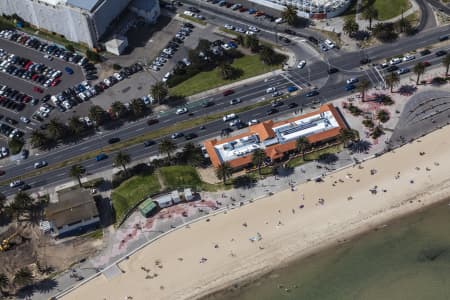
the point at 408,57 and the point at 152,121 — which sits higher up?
the point at 152,121

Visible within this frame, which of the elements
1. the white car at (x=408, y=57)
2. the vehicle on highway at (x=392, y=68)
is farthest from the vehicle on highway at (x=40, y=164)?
→ the white car at (x=408, y=57)

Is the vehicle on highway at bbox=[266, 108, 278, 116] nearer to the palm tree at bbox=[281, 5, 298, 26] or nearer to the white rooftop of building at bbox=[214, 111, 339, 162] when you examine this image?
the white rooftop of building at bbox=[214, 111, 339, 162]

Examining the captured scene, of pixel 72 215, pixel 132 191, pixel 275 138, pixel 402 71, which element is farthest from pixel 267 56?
pixel 72 215

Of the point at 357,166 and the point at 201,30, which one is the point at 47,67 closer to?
the point at 201,30

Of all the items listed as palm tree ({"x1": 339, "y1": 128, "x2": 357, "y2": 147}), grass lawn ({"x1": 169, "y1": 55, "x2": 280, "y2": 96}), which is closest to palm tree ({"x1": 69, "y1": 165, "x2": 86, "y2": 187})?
grass lawn ({"x1": 169, "y1": 55, "x2": 280, "y2": 96})

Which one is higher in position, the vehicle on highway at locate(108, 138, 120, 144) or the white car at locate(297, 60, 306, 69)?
the white car at locate(297, 60, 306, 69)

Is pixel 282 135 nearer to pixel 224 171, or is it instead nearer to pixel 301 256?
pixel 224 171

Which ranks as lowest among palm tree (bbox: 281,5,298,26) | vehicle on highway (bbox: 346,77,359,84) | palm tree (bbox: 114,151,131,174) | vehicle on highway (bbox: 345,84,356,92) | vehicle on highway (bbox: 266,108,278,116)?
palm tree (bbox: 114,151,131,174)
